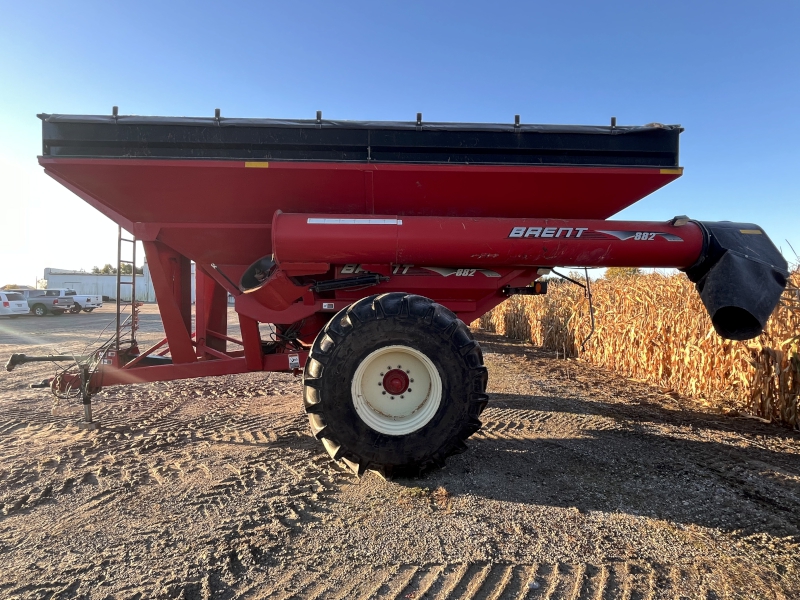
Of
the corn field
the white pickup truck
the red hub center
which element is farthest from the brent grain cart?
the white pickup truck

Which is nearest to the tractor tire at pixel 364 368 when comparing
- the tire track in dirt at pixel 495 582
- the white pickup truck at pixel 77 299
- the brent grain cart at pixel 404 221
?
the brent grain cart at pixel 404 221

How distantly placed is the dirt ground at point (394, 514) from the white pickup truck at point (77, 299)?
22390 millimetres

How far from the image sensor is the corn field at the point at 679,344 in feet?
14.9

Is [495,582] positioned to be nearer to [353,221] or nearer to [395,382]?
[395,382]

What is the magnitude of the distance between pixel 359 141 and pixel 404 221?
0.68 m

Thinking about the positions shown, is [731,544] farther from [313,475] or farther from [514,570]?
[313,475]

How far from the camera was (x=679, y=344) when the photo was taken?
602cm

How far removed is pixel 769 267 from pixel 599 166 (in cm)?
150

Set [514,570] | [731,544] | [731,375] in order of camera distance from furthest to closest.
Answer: [731,375] → [731,544] → [514,570]

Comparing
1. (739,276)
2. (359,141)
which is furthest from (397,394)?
(739,276)

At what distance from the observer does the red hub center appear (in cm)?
302

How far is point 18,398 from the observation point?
A: 5.25m

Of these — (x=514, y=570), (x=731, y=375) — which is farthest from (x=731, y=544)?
(x=731, y=375)

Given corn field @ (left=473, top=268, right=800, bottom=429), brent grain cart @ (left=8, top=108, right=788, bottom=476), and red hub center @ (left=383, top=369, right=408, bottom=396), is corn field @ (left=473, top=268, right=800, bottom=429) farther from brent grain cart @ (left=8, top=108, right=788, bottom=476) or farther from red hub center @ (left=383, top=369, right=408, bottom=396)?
red hub center @ (left=383, top=369, right=408, bottom=396)
